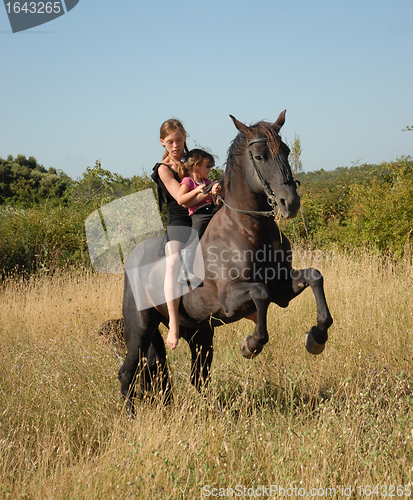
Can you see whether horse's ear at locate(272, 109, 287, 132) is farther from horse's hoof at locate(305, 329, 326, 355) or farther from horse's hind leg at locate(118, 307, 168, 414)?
horse's hind leg at locate(118, 307, 168, 414)

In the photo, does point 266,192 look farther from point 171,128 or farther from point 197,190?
point 171,128

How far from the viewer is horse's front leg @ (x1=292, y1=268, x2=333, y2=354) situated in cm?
317

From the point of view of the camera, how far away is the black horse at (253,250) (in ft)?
10.4

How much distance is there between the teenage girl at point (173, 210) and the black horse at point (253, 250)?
153 millimetres

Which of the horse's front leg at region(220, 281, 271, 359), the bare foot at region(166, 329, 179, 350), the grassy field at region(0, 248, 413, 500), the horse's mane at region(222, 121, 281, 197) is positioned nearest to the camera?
the grassy field at region(0, 248, 413, 500)

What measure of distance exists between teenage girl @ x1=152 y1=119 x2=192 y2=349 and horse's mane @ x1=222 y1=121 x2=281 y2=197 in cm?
49

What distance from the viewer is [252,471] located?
9.71 feet

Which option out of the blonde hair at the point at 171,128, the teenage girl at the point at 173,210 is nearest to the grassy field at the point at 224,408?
the teenage girl at the point at 173,210

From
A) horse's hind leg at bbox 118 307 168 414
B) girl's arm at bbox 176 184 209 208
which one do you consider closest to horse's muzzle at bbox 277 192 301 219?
girl's arm at bbox 176 184 209 208

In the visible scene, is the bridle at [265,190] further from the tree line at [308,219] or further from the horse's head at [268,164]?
the tree line at [308,219]

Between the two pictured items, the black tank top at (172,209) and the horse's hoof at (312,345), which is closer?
the horse's hoof at (312,345)

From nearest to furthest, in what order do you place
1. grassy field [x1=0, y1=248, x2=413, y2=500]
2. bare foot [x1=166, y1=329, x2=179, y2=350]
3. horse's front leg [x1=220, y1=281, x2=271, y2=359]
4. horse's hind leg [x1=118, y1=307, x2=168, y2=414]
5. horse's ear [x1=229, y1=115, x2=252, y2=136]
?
grassy field [x1=0, y1=248, x2=413, y2=500], horse's front leg [x1=220, y1=281, x2=271, y2=359], horse's ear [x1=229, y1=115, x2=252, y2=136], bare foot [x1=166, y1=329, x2=179, y2=350], horse's hind leg [x1=118, y1=307, x2=168, y2=414]

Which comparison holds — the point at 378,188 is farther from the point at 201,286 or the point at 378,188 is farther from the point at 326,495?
the point at 326,495

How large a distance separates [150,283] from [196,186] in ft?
3.50
